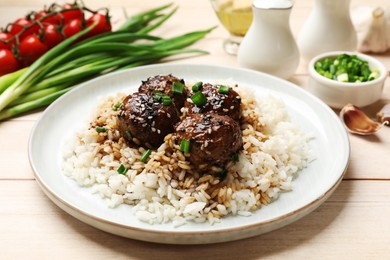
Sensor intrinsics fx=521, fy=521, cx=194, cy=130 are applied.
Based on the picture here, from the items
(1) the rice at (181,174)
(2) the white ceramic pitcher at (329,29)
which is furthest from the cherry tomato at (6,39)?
(2) the white ceramic pitcher at (329,29)

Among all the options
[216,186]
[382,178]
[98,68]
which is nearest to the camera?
[216,186]

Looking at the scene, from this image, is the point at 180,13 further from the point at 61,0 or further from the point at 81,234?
the point at 81,234

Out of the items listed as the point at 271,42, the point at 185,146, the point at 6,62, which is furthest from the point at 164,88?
the point at 6,62

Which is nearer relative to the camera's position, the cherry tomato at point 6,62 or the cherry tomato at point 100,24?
the cherry tomato at point 6,62

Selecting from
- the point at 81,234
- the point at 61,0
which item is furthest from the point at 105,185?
the point at 61,0

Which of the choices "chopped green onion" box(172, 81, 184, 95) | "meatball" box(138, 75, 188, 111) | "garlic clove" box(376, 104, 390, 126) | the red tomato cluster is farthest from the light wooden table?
the red tomato cluster

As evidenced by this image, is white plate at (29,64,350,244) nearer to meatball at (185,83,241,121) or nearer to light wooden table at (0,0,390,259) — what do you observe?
light wooden table at (0,0,390,259)

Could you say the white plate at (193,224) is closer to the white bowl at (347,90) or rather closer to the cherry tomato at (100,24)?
the white bowl at (347,90)
